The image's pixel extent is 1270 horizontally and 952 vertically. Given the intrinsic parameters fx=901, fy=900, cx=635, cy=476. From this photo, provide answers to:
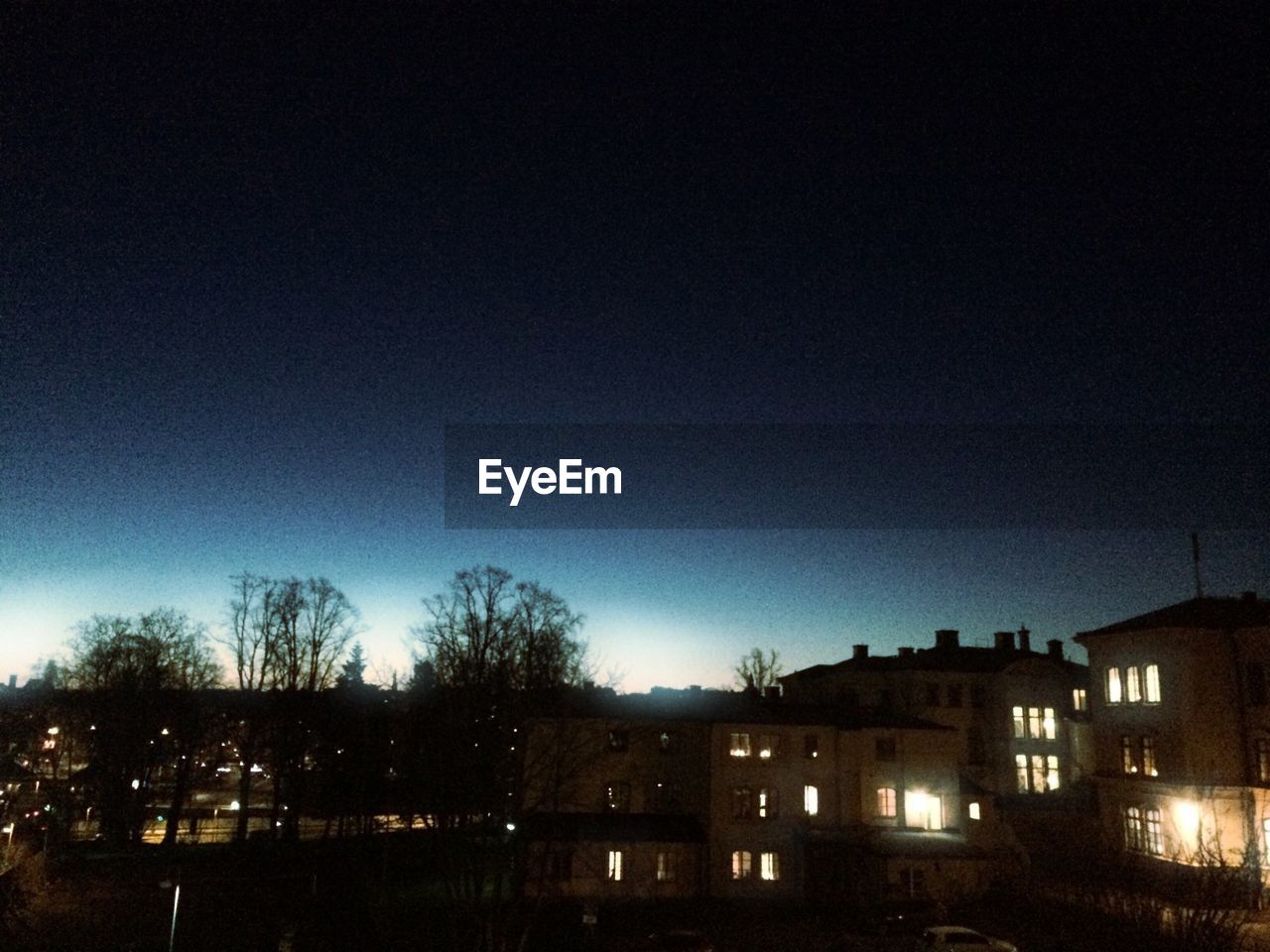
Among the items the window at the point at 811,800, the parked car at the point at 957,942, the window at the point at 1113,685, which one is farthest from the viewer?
the window at the point at 811,800

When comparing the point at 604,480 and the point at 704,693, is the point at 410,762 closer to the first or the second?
the point at 704,693

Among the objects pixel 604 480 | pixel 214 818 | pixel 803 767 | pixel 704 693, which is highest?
pixel 604 480

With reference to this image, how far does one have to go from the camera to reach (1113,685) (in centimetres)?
3803

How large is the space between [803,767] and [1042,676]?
902 inches

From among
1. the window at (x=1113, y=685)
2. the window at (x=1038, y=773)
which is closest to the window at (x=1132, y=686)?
the window at (x=1113, y=685)

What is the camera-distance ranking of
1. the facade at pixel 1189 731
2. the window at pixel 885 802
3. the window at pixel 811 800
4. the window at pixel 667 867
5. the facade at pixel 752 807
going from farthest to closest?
the window at pixel 885 802, the window at pixel 811 800, the window at pixel 667 867, the facade at pixel 752 807, the facade at pixel 1189 731

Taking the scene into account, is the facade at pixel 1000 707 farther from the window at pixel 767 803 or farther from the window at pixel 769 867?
the window at pixel 769 867

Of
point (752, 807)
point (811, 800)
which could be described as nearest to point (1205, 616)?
point (811, 800)

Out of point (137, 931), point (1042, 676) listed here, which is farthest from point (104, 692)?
point (1042, 676)

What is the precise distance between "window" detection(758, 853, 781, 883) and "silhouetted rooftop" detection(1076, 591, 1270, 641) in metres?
16.3

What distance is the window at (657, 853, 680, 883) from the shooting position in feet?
119

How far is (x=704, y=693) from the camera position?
45188 mm

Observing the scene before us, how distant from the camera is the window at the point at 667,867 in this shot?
36219 millimetres

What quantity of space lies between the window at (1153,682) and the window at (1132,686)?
47 centimetres
